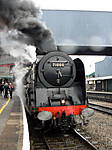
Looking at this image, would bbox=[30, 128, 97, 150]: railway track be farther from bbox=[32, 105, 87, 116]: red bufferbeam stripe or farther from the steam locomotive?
bbox=[32, 105, 87, 116]: red bufferbeam stripe

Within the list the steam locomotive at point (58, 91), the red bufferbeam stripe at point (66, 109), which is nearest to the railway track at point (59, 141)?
the steam locomotive at point (58, 91)

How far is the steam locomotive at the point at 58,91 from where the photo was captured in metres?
5.68

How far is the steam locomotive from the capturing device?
5684 mm

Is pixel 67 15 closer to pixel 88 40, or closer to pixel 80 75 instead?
pixel 88 40

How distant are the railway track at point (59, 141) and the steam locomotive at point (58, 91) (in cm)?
47

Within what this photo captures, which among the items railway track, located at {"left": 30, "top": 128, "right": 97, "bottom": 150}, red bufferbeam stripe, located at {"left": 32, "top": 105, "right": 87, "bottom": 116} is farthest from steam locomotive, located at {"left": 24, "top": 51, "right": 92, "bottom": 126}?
railway track, located at {"left": 30, "top": 128, "right": 97, "bottom": 150}

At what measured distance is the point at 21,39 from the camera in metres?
7.93

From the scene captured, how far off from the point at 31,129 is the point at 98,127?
250 cm

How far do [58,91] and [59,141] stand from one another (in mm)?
1602

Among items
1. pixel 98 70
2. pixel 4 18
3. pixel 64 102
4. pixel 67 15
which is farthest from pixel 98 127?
pixel 98 70

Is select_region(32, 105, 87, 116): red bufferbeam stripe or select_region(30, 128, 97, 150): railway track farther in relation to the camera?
select_region(32, 105, 87, 116): red bufferbeam stripe

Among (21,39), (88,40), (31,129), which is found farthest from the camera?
(88,40)

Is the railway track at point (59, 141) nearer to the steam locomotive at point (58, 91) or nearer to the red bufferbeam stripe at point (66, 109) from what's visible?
the steam locomotive at point (58, 91)

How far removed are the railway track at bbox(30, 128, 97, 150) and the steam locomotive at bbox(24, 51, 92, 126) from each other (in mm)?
469
